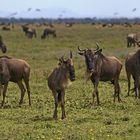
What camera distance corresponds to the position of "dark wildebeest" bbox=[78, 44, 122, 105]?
16644mm

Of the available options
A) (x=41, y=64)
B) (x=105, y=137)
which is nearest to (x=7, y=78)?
(x=105, y=137)

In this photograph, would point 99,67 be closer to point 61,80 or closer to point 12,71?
point 12,71

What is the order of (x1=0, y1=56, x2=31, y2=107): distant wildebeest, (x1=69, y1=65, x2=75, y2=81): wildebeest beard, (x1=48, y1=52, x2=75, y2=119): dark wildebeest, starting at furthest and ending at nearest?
(x1=0, y1=56, x2=31, y2=107): distant wildebeest < (x1=48, y1=52, x2=75, y2=119): dark wildebeest < (x1=69, y1=65, x2=75, y2=81): wildebeest beard

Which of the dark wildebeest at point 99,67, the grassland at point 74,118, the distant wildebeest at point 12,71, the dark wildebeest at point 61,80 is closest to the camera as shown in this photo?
the grassland at point 74,118

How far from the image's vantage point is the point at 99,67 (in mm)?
17688

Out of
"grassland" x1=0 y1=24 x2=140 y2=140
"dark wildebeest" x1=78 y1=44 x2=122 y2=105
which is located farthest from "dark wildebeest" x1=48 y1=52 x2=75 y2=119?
"dark wildebeest" x1=78 y1=44 x2=122 y2=105

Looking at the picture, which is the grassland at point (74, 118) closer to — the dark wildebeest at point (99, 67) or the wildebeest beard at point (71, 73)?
the dark wildebeest at point (99, 67)

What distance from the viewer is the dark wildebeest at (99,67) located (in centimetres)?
1664

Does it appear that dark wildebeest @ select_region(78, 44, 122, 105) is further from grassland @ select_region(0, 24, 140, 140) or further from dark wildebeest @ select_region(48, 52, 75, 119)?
dark wildebeest @ select_region(48, 52, 75, 119)

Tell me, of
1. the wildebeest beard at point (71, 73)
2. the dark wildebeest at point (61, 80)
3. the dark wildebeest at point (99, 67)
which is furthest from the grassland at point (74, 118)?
the wildebeest beard at point (71, 73)

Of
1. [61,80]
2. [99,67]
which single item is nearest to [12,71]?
[99,67]

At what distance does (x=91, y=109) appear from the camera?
1608 centimetres

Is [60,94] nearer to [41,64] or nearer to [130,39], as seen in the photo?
[41,64]

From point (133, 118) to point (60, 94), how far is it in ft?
7.32
